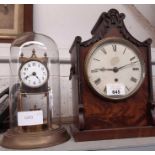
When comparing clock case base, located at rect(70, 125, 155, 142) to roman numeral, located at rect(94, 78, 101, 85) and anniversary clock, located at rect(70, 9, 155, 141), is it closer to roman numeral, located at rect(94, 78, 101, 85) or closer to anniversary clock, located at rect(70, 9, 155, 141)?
anniversary clock, located at rect(70, 9, 155, 141)

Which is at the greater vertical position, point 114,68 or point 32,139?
point 114,68

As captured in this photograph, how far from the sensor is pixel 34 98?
750 millimetres

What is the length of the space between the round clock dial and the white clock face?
5.3 inches

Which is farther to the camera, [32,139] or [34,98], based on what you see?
[34,98]

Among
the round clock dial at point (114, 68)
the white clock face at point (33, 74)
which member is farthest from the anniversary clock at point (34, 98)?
the round clock dial at point (114, 68)

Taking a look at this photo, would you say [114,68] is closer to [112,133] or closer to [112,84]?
[112,84]

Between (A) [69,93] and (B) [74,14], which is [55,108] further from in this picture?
(B) [74,14]

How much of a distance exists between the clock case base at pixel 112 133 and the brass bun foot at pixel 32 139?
5 cm

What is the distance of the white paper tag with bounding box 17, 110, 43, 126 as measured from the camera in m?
0.64

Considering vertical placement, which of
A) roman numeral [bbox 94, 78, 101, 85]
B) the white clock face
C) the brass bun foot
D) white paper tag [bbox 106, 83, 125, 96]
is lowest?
the brass bun foot

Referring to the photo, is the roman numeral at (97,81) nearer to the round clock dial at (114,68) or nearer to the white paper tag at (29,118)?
the round clock dial at (114,68)

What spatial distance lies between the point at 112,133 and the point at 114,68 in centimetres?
19

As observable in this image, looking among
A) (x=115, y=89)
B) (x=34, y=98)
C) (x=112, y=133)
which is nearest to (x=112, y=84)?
(x=115, y=89)

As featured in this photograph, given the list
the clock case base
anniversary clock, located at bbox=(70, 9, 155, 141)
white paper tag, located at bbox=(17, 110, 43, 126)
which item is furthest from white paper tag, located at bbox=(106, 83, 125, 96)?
white paper tag, located at bbox=(17, 110, 43, 126)
